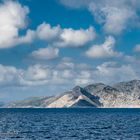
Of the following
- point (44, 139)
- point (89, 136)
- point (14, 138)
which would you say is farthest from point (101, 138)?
point (14, 138)

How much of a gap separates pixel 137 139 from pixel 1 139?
140ft

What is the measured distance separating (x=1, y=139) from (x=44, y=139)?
44.9 feet

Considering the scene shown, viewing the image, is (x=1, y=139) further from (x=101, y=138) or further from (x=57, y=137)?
(x=101, y=138)

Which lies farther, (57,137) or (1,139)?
(57,137)

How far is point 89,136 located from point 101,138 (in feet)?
21.7

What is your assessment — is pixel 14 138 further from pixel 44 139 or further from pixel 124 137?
pixel 124 137

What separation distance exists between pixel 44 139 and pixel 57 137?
772 cm

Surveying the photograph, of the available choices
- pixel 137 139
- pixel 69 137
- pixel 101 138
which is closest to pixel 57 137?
pixel 69 137

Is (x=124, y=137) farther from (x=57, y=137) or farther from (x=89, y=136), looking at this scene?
(x=57, y=137)

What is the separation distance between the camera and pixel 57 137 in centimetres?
13725

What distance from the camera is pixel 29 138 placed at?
13200 cm

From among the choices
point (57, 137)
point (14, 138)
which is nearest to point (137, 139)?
point (57, 137)

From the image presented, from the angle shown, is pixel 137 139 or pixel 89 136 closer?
pixel 137 139

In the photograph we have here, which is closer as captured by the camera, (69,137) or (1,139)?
(1,139)
